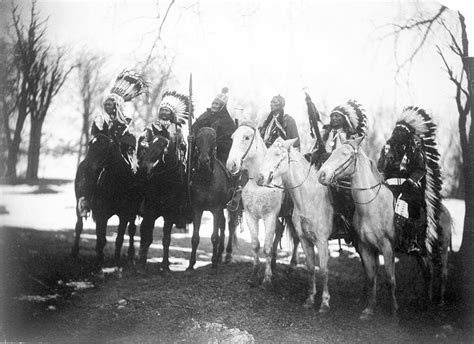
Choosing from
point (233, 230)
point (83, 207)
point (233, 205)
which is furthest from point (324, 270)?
point (83, 207)

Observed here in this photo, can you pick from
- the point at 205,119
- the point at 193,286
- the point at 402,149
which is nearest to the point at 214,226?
the point at 193,286

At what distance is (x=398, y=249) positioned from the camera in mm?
4355

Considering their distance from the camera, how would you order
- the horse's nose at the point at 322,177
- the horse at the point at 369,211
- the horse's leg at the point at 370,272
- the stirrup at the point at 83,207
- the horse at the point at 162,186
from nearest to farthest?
the horse's nose at the point at 322,177 < the horse at the point at 369,211 < the horse's leg at the point at 370,272 < the stirrup at the point at 83,207 < the horse at the point at 162,186

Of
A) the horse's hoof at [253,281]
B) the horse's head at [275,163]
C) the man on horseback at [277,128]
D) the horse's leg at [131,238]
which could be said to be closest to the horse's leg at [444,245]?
the man on horseback at [277,128]

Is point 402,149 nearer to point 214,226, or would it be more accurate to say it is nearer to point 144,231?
point 214,226

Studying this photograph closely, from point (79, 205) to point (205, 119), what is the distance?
1.50 meters

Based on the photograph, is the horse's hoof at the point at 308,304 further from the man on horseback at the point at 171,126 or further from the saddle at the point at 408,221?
the man on horseback at the point at 171,126

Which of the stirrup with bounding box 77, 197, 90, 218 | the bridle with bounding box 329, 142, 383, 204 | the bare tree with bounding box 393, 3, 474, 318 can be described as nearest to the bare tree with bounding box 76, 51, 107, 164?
the stirrup with bounding box 77, 197, 90, 218

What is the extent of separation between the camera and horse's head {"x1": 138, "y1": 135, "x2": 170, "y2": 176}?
4684 millimetres

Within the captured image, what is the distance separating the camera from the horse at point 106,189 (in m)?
4.46

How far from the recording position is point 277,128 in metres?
4.70

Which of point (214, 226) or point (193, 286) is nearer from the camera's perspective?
point (193, 286)

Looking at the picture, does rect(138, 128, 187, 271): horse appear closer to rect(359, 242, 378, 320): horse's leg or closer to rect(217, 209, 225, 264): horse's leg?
rect(217, 209, 225, 264): horse's leg

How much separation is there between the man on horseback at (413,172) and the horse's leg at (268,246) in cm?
116
